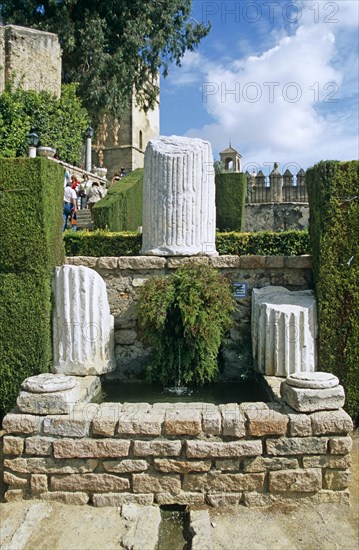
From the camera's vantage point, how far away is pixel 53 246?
16.3 feet

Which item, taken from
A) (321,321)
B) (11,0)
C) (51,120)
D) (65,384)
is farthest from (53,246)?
(11,0)

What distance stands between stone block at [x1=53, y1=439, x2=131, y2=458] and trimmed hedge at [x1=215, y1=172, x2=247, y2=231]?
38.1ft

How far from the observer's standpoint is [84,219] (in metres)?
12.7

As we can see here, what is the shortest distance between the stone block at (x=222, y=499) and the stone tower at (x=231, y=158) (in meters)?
26.5

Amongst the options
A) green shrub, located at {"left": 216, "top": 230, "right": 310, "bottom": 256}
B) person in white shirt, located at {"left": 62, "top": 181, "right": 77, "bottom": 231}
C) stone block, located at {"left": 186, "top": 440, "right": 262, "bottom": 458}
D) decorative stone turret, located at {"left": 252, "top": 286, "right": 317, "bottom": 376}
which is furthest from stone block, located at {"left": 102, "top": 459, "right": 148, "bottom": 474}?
person in white shirt, located at {"left": 62, "top": 181, "right": 77, "bottom": 231}

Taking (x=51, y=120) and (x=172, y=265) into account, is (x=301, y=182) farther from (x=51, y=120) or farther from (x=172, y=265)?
(x=172, y=265)

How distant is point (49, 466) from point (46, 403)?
1.61ft

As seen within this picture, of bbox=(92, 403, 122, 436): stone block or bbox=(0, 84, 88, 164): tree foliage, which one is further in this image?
bbox=(0, 84, 88, 164): tree foliage

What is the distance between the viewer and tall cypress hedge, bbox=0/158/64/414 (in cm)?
470

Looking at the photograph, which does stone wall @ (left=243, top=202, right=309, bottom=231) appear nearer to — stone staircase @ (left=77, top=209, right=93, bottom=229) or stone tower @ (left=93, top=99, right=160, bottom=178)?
stone tower @ (left=93, top=99, right=160, bottom=178)

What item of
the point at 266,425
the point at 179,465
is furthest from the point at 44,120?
the point at 266,425

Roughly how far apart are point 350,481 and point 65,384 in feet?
8.42

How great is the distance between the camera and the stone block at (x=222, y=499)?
3.58 m

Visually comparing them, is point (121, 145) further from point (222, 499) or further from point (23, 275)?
point (222, 499)
